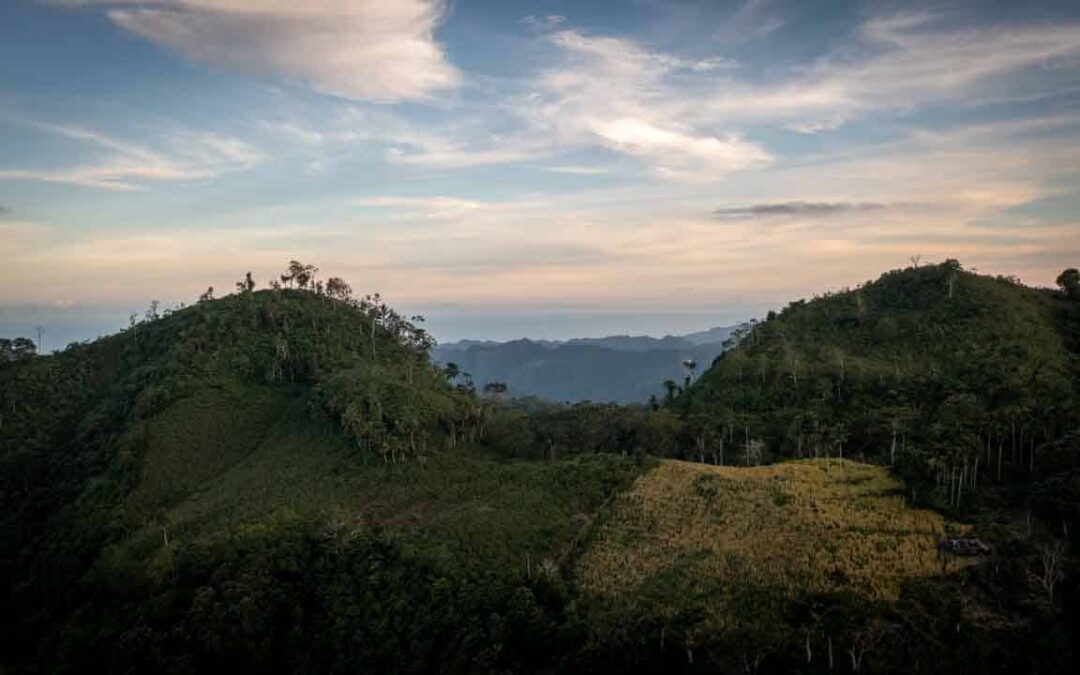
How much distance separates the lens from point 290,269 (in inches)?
5236

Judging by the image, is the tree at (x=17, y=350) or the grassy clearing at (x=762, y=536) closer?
the grassy clearing at (x=762, y=536)

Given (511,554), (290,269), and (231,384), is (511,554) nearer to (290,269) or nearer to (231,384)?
(231,384)

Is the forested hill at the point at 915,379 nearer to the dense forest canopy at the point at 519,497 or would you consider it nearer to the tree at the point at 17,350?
the dense forest canopy at the point at 519,497

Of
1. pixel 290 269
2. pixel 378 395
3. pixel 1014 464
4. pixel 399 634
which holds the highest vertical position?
pixel 290 269

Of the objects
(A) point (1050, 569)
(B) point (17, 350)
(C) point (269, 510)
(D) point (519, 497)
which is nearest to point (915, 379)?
(A) point (1050, 569)

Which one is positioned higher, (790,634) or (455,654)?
(790,634)

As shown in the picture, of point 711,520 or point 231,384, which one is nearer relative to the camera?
point 711,520

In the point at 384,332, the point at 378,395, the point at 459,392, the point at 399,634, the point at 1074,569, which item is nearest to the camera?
the point at 1074,569

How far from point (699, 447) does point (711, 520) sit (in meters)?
26.1

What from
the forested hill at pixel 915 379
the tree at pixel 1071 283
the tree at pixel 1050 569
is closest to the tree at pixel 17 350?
the forested hill at pixel 915 379

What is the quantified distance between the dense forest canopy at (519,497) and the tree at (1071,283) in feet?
1.47

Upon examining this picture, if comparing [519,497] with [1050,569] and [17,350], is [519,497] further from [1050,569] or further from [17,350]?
[17,350]

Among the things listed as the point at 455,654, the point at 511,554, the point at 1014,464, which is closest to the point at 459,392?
the point at 511,554

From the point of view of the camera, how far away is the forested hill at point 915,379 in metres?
61.4
